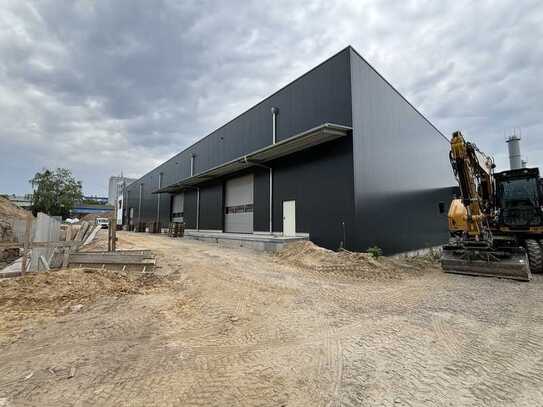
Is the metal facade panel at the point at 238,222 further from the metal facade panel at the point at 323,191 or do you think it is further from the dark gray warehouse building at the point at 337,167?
the metal facade panel at the point at 323,191

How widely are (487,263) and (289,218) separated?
27.1 feet

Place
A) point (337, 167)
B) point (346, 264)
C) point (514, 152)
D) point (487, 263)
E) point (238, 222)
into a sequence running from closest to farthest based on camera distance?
point (487, 263) → point (346, 264) → point (337, 167) → point (238, 222) → point (514, 152)

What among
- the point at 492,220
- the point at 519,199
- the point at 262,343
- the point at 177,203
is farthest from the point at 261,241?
the point at 177,203

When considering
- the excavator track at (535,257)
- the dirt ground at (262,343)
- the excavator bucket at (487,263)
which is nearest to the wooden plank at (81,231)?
the dirt ground at (262,343)

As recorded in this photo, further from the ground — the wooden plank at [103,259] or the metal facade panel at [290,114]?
the metal facade panel at [290,114]

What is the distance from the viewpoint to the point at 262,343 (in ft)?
11.3

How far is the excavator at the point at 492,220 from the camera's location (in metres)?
7.95

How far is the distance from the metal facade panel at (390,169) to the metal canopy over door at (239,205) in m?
8.08

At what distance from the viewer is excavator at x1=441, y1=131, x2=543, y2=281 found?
795cm

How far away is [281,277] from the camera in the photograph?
7582 mm

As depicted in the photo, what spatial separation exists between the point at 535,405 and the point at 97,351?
4.46m

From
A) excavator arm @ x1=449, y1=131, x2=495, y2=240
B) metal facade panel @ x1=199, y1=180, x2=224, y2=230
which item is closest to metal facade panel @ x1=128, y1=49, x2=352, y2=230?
metal facade panel @ x1=199, y1=180, x2=224, y2=230

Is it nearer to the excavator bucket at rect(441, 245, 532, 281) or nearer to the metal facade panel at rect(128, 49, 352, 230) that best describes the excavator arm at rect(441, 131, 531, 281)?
the excavator bucket at rect(441, 245, 532, 281)

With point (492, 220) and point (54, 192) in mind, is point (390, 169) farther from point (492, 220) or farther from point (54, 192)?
point (54, 192)
